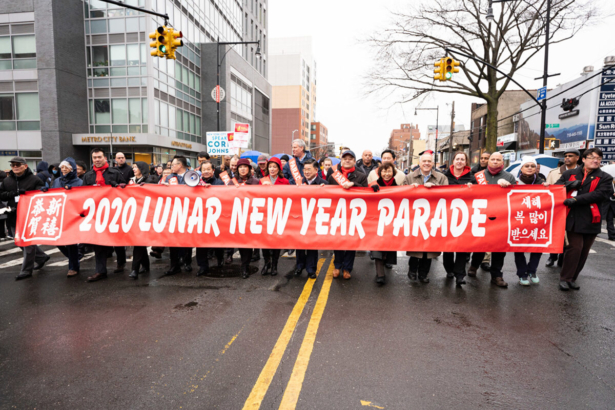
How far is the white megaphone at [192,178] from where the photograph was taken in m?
5.62

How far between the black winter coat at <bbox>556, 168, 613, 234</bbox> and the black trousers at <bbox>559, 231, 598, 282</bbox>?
5.5 inches

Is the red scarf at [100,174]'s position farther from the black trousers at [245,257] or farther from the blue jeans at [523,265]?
the blue jeans at [523,265]

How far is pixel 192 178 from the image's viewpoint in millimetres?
5652

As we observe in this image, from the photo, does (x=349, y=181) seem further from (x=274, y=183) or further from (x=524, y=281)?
(x=524, y=281)

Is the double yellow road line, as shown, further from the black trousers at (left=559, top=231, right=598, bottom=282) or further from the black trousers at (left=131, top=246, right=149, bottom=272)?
the black trousers at (left=559, top=231, right=598, bottom=282)

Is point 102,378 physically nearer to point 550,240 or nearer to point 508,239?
point 508,239

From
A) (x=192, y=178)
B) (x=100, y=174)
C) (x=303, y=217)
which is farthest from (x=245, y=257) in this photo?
(x=100, y=174)

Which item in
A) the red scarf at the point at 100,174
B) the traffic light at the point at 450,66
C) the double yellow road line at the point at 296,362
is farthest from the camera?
the traffic light at the point at 450,66

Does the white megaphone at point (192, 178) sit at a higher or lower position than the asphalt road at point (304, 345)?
higher

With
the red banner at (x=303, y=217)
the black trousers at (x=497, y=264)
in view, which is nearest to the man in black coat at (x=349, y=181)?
the red banner at (x=303, y=217)

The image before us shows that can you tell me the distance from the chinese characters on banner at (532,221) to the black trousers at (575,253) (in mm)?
388

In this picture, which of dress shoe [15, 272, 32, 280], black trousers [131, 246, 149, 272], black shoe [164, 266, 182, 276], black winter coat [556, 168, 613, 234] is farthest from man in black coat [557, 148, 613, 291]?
dress shoe [15, 272, 32, 280]

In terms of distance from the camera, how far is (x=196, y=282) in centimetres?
557

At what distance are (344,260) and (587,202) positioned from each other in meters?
3.57
